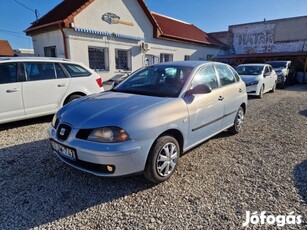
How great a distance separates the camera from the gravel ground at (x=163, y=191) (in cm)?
238

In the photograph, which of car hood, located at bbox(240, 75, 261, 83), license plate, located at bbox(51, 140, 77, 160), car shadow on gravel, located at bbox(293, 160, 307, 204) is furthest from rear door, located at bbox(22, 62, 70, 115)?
car hood, located at bbox(240, 75, 261, 83)

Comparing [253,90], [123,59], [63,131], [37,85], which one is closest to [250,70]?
[253,90]

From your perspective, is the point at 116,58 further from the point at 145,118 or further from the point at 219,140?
the point at 145,118

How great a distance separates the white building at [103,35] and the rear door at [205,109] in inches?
356

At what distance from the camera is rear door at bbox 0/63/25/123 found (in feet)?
15.7

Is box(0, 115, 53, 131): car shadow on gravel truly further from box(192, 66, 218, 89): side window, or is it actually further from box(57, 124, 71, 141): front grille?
box(192, 66, 218, 89): side window

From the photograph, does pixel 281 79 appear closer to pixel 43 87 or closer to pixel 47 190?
pixel 43 87

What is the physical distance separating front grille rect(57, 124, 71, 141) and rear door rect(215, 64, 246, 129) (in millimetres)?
2720

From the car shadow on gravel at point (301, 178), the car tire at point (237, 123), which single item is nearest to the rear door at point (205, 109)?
the car tire at point (237, 123)

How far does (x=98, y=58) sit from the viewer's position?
12.7 meters

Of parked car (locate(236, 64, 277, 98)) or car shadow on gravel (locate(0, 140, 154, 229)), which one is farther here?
parked car (locate(236, 64, 277, 98))

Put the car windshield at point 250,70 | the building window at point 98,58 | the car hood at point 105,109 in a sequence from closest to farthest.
Result: the car hood at point 105,109
the car windshield at point 250,70
the building window at point 98,58

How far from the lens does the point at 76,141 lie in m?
2.66

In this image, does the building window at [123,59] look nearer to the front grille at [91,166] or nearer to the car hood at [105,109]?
the car hood at [105,109]
